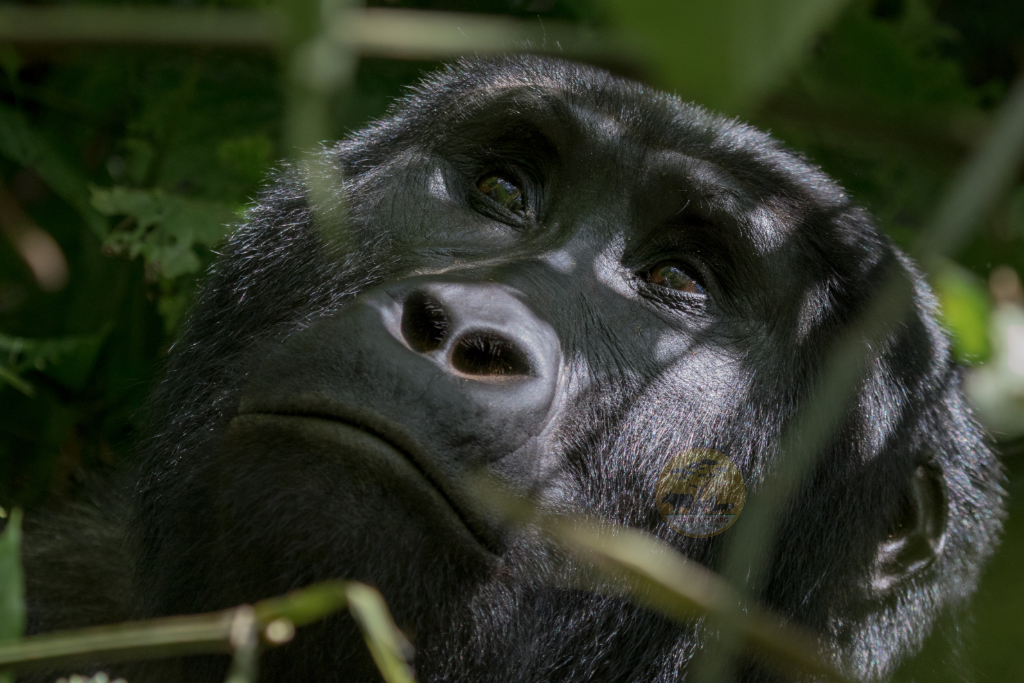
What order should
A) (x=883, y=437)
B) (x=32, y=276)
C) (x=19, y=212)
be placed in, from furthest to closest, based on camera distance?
(x=32, y=276)
(x=19, y=212)
(x=883, y=437)

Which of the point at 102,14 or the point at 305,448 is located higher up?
the point at 102,14

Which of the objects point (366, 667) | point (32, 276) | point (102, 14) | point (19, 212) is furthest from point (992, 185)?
point (32, 276)

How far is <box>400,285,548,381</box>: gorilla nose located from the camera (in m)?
1.81

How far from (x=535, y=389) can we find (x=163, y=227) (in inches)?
84.0

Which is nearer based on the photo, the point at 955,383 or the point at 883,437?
the point at 883,437

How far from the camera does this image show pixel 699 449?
2.25 m

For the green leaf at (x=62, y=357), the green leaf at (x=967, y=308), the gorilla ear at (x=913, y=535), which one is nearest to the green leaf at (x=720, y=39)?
the green leaf at (x=967, y=308)

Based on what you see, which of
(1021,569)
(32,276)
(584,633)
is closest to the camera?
(584,633)

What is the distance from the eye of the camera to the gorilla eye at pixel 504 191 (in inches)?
101

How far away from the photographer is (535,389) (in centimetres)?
188

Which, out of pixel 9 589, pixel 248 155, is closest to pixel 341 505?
pixel 9 589

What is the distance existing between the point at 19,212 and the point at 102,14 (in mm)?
3325

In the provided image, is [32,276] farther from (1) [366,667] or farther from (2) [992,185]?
(2) [992,185]

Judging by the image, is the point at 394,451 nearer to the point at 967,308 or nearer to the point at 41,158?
the point at 967,308
